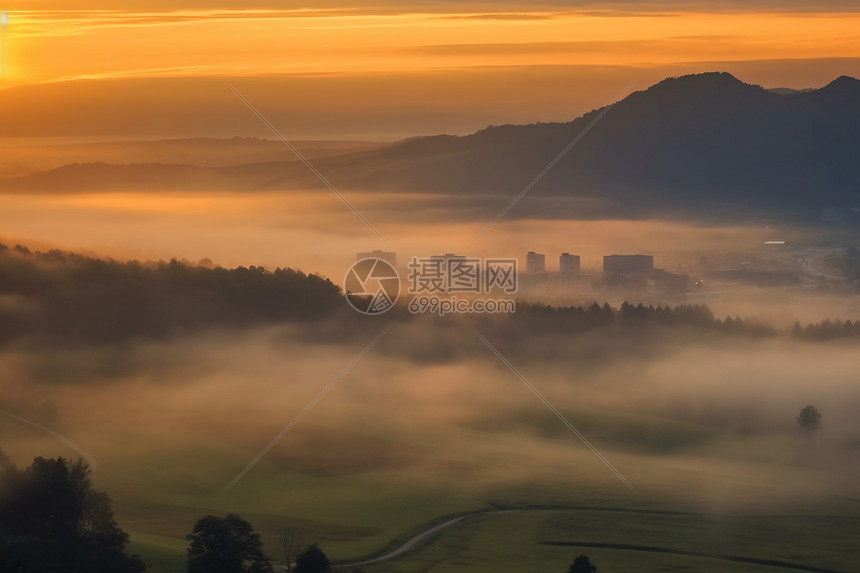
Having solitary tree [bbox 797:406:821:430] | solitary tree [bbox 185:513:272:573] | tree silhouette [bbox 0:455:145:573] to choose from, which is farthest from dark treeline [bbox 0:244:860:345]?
solitary tree [bbox 185:513:272:573]

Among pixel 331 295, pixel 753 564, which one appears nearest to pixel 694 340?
pixel 331 295

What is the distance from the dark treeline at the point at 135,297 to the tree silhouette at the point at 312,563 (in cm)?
10421

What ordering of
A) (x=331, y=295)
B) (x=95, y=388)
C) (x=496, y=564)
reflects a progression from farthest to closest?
(x=331, y=295) < (x=95, y=388) < (x=496, y=564)

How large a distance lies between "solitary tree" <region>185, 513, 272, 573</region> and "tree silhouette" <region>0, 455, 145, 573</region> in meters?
→ 2.88

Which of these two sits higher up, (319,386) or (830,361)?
(830,361)

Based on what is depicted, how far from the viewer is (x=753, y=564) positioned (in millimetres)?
75938

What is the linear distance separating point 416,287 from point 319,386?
43434 mm

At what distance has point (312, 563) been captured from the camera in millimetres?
60031

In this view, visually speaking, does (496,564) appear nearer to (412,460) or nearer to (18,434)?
(412,460)
